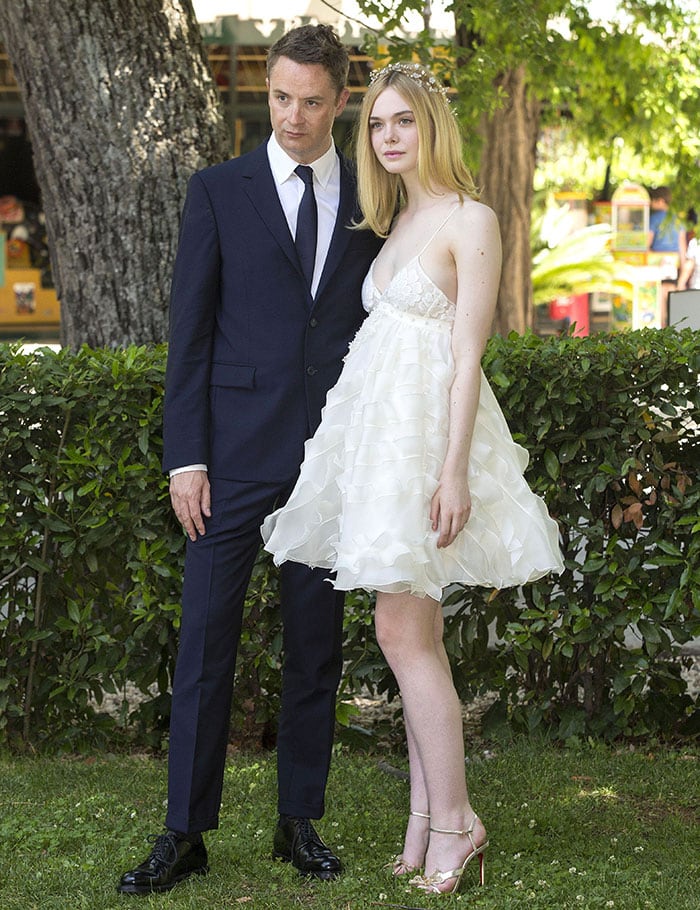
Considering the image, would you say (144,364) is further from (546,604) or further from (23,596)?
(546,604)

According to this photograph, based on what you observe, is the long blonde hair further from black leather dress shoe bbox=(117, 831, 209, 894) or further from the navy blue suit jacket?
black leather dress shoe bbox=(117, 831, 209, 894)

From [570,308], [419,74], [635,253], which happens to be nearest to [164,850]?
[419,74]

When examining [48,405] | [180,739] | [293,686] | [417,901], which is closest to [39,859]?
[180,739]

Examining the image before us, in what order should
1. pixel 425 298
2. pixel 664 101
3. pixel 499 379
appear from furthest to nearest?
pixel 664 101 < pixel 499 379 < pixel 425 298

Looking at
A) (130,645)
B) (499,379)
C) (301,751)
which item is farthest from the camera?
(130,645)

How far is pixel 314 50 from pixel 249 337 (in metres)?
0.82

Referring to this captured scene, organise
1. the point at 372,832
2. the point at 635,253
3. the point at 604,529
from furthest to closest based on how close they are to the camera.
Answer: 1. the point at 635,253
2. the point at 604,529
3. the point at 372,832

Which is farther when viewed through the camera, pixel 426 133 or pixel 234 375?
pixel 234 375

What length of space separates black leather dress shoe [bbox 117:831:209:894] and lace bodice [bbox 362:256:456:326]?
1.64 m

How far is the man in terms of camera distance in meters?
3.56

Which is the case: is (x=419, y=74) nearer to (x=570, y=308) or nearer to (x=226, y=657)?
(x=226, y=657)

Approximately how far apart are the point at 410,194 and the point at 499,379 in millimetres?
1159

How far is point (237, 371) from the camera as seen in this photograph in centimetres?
361

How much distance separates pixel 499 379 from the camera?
4516 millimetres
